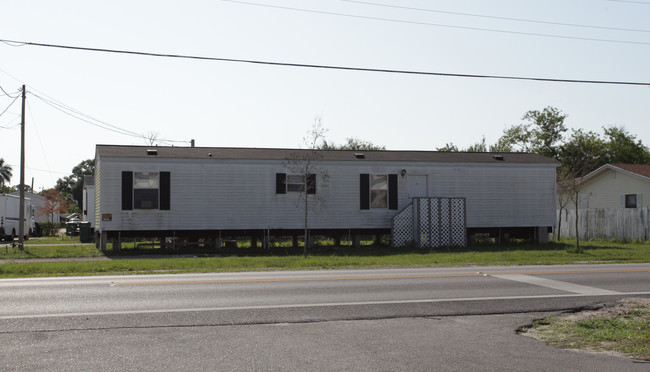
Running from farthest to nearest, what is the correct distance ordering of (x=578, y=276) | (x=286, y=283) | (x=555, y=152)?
(x=555, y=152) → (x=578, y=276) → (x=286, y=283)

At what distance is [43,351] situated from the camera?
6.65 meters

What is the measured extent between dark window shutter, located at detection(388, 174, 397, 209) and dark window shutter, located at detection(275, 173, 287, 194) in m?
4.33

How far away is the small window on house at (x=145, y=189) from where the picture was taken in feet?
77.7

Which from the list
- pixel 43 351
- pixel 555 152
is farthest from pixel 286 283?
pixel 555 152

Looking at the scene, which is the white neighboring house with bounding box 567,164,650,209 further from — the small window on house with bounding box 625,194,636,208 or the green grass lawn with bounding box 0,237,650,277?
the green grass lawn with bounding box 0,237,650,277

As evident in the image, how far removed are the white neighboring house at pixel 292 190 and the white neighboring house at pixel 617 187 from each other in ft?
24.8

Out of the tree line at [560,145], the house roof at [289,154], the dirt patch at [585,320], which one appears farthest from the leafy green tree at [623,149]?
the dirt patch at [585,320]

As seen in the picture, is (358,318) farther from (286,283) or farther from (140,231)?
(140,231)

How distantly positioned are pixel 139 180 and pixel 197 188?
217cm

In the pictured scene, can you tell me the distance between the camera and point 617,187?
34562 mm

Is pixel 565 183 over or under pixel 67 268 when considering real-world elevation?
over

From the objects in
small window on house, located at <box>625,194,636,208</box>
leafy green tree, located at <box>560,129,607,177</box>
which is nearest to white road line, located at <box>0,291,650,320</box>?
small window on house, located at <box>625,194,636,208</box>

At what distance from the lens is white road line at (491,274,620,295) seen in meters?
10.8

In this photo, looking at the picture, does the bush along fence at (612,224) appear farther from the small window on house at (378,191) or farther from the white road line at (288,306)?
the white road line at (288,306)
